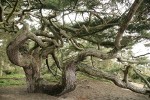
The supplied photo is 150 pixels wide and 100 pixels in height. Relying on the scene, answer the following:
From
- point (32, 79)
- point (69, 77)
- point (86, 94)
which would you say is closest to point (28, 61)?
point (32, 79)

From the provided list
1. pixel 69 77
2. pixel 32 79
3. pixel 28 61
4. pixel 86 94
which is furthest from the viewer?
pixel 86 94

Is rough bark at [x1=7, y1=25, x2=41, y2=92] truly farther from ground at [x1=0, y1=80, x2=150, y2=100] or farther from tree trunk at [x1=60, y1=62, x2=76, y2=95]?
tree trunk at [x1=60, y1=62, x2=76, y2=95]

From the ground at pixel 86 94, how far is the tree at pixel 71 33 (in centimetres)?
30

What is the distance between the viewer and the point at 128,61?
264 inches

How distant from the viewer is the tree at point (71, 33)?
5840 mm

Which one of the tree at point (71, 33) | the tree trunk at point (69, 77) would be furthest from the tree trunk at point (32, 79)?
the tree trunk at point (69, 77)

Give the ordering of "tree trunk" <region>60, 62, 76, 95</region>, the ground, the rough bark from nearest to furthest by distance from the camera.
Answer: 1. the rough bark
2. "tree trunk" <region>60, 62, 76, 95</region>
3. the ground

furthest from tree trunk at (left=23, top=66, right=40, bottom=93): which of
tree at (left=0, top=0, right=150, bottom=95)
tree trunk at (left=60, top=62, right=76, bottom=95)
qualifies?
tree trunk at (left=60, top=62, right=76, bottom=95)

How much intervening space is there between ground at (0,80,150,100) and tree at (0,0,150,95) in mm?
305

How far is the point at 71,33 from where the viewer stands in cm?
726

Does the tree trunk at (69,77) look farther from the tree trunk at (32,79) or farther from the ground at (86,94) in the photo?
the tree trunk at (32,79)

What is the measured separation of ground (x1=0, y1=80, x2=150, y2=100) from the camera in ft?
22.7

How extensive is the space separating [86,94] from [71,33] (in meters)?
1.77

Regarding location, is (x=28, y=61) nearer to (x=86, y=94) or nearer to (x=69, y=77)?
(x=69, y=77)
